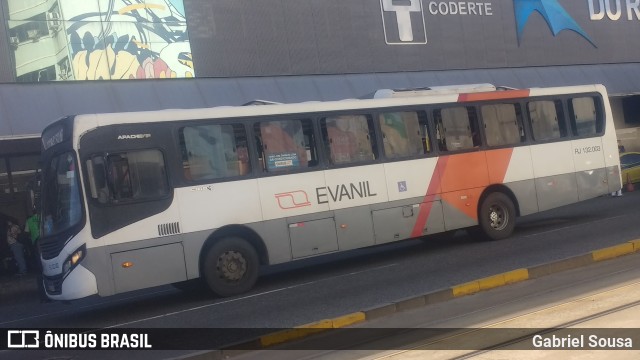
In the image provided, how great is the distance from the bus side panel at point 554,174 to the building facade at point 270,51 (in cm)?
963

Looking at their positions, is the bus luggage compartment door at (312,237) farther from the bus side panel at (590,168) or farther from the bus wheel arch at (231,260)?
the bus side panel at (590,168)

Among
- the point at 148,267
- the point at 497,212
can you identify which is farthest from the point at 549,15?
the point at 148,267

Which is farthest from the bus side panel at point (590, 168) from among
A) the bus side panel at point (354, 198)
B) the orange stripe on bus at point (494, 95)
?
the bus side panel at point (354, 198)

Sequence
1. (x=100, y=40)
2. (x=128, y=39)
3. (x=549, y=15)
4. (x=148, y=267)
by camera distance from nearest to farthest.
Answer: (x=148, y=267) → (x=100, y=40) → (x=128, y=39) → (x=549, y=15)

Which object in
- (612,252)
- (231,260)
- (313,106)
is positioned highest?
(313,106)

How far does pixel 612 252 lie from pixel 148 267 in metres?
7.23

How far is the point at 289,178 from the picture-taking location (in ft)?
47.0

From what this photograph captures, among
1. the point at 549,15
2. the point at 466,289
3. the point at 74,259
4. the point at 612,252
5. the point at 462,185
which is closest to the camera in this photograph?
the point at 466,289

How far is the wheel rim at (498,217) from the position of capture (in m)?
17.2

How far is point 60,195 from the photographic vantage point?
1277 centimetres

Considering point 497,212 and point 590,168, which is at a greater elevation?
point 590,168

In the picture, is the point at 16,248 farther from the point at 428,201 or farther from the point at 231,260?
the point at 428,201

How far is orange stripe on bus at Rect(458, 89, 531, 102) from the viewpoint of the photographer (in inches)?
672

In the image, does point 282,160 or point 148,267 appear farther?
point 282,160
